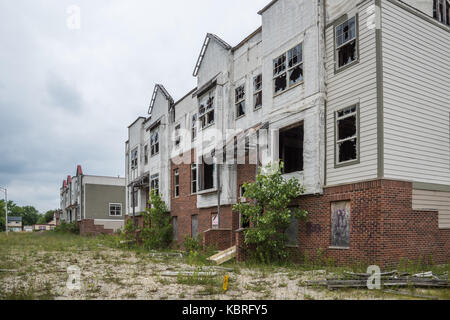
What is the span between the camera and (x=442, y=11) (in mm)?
15633

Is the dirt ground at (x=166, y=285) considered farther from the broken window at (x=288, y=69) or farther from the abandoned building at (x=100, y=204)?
the abandoned building at (x=100, y=204)

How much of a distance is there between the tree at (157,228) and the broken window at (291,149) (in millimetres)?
10938

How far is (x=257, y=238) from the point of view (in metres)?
15.4

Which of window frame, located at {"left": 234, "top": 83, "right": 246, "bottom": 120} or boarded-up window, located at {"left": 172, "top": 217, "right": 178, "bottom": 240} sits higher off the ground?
window frame, located at {"left": 234, "top": 83, "right": 246, "bottom": 120}

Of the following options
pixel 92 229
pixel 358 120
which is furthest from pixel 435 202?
pixel 92 229

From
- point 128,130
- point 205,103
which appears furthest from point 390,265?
point 128,130

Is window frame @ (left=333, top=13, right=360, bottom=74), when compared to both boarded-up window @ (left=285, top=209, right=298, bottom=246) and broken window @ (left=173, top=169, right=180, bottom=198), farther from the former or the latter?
broken window @ (left=173, top=169, right=180, bottom=198)

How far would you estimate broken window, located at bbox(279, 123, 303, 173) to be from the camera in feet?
58.5

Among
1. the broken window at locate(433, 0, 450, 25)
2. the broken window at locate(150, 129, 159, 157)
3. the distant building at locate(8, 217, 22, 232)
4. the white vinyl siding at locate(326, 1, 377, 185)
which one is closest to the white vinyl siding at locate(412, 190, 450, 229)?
the white vinyl siding at locate(326, 1, 377, 185)

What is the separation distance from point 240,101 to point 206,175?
5.54m

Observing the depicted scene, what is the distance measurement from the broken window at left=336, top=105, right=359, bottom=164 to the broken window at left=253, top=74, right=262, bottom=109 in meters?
5.56

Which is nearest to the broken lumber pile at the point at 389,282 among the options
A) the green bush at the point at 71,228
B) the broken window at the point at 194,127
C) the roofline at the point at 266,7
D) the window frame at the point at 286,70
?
the window frame at the point at 286,70

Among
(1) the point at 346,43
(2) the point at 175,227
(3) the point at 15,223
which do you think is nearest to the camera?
(1) the point at 346,43

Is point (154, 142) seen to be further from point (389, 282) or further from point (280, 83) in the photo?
point (389, 282)
